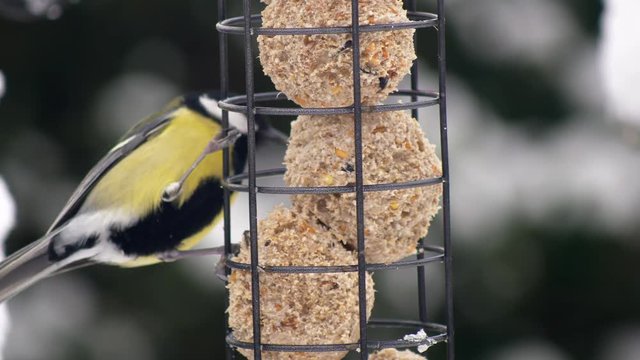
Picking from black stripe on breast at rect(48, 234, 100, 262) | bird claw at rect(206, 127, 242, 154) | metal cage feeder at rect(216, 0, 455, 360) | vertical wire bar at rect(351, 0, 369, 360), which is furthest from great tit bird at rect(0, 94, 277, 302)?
vertical wire bar at rect(351, 0, 369, 360)

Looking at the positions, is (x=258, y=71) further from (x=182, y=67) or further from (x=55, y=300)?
(x=55, y=300)

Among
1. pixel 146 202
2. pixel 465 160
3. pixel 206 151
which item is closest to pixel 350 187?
pixel 206 151

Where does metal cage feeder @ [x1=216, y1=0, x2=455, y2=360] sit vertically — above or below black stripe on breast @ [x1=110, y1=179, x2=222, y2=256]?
above

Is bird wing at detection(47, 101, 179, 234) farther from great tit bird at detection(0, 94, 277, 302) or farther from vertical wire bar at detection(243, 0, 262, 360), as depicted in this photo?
vertical wire bar at detection(243, 0, 262, 360)

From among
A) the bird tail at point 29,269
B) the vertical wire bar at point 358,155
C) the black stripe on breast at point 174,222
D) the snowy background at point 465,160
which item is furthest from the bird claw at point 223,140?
the snowy background at point 465,160

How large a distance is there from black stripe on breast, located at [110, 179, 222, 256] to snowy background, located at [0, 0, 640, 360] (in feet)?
3.59

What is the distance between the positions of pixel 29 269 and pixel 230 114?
2.38ft

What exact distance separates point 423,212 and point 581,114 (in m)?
2.14

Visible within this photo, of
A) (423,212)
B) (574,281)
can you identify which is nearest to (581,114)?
(574,281)

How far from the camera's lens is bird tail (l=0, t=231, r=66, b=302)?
3.46 m

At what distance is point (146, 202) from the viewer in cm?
338

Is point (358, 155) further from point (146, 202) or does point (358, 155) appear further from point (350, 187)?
point (146, 202)

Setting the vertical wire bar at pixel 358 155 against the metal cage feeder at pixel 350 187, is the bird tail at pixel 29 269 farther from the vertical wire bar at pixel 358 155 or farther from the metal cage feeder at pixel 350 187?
the vertical wire bar at pixel 358 155

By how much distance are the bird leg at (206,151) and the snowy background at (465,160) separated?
3.71 feet
